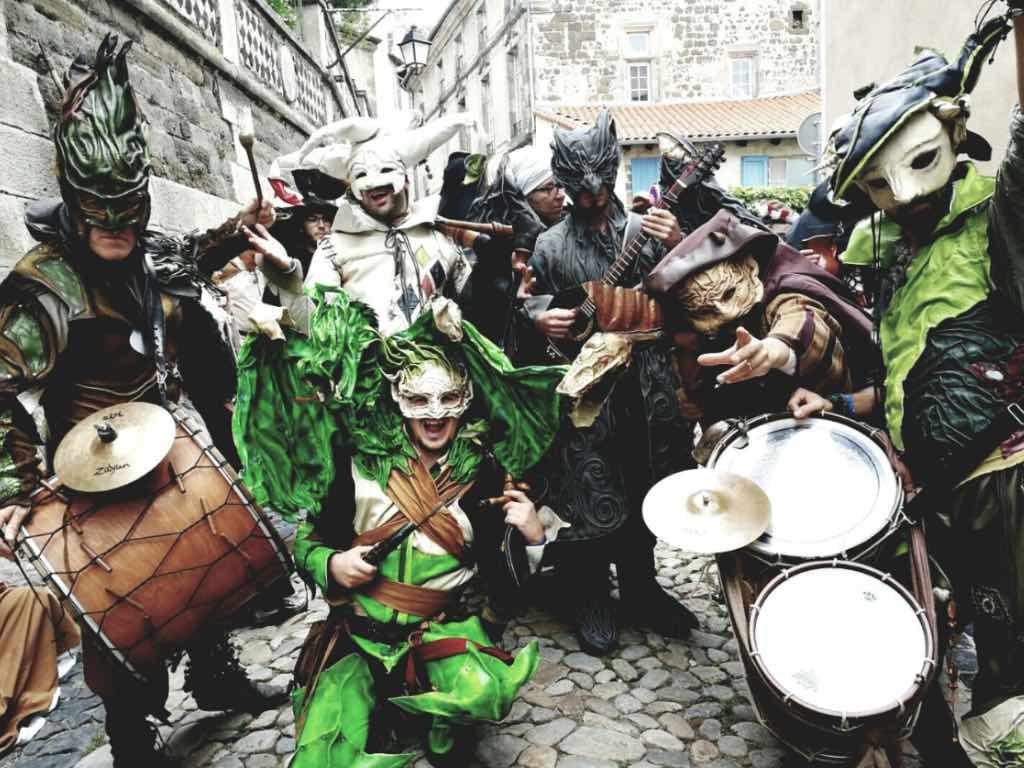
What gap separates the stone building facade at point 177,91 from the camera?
4184mm

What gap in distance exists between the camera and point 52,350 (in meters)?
2.54

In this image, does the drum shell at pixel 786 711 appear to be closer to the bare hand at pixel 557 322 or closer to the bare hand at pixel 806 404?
the bare hand at pixel 806 404

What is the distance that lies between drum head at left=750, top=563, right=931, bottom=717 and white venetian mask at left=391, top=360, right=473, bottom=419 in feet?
3.81

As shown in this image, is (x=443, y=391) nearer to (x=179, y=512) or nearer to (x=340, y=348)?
(x=340, y=348)

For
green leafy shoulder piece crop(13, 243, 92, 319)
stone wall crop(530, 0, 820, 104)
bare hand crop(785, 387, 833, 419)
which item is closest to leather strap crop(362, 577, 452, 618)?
bare hand crop(785, 387, 833, 419)

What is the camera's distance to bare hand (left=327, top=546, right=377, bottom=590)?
2.38 metres

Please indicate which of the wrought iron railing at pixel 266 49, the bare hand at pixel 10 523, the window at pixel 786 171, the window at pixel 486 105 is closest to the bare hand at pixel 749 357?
the bare hand at pixel 10 523

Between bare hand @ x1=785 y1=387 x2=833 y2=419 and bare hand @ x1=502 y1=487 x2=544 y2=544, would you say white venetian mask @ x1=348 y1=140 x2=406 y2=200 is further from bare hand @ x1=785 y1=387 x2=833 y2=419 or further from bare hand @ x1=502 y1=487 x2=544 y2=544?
bare hand @ x1=785 y1=387 x2=833 y2=419

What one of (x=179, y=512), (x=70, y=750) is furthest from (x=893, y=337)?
(x=70, y=750)

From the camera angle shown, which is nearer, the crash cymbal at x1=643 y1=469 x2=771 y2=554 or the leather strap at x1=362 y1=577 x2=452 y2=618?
the crash cymbal at x1=643 y1=469 x2=771 y2=554

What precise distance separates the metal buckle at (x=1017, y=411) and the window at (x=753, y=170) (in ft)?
62.6

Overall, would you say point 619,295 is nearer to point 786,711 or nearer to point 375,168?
point 375,168

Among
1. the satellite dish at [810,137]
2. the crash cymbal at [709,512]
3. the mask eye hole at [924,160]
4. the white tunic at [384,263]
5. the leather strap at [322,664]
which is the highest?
the satellite dish at [810,137]

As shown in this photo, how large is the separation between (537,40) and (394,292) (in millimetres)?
19497
